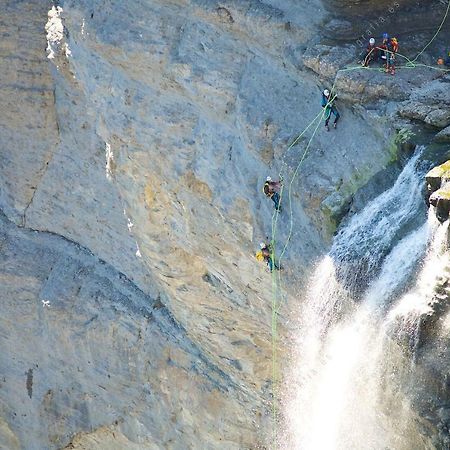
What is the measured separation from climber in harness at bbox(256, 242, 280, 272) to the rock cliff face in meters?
0.31

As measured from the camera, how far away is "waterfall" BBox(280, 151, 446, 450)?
668 inches

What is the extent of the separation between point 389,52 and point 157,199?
6.20 meters

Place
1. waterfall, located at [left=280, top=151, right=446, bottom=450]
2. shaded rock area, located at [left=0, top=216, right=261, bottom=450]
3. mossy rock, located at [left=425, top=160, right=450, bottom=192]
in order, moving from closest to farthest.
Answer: mossy rock, located at [left=425, top=160, right=450, bottom=192] → waterfall, located at [left=280, top=151, right=446, bottom=450] → shaded rock area, located at [left=0, top=216, right=261, bottom=450]

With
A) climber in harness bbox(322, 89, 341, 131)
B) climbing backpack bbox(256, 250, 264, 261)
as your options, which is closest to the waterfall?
climbing backpack bbox(256, 250, 264, 261)

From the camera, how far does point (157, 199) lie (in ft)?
76.9

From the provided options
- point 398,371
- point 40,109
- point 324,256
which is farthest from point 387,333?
point 40,109

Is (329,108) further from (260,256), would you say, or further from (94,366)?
(94,366)

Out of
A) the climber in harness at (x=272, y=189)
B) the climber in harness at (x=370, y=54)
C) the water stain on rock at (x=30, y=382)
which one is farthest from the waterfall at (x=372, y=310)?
the water stain on rock at (x=30, y=382)

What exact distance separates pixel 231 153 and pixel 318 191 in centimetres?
286

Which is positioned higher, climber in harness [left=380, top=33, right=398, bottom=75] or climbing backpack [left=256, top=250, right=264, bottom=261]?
climber in harness [left=380, top=33, right=398, bottom=75]

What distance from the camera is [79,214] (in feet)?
91.0

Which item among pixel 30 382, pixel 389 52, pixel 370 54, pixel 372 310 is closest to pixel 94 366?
pixel 30 382

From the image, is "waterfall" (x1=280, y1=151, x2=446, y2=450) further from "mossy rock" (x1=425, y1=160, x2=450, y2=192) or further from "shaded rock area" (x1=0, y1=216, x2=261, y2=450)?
"shaded rock area" (x1=0, y1=216, x2=261, y2=450)

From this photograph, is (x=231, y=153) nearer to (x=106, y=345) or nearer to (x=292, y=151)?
(x=292, y=151)
